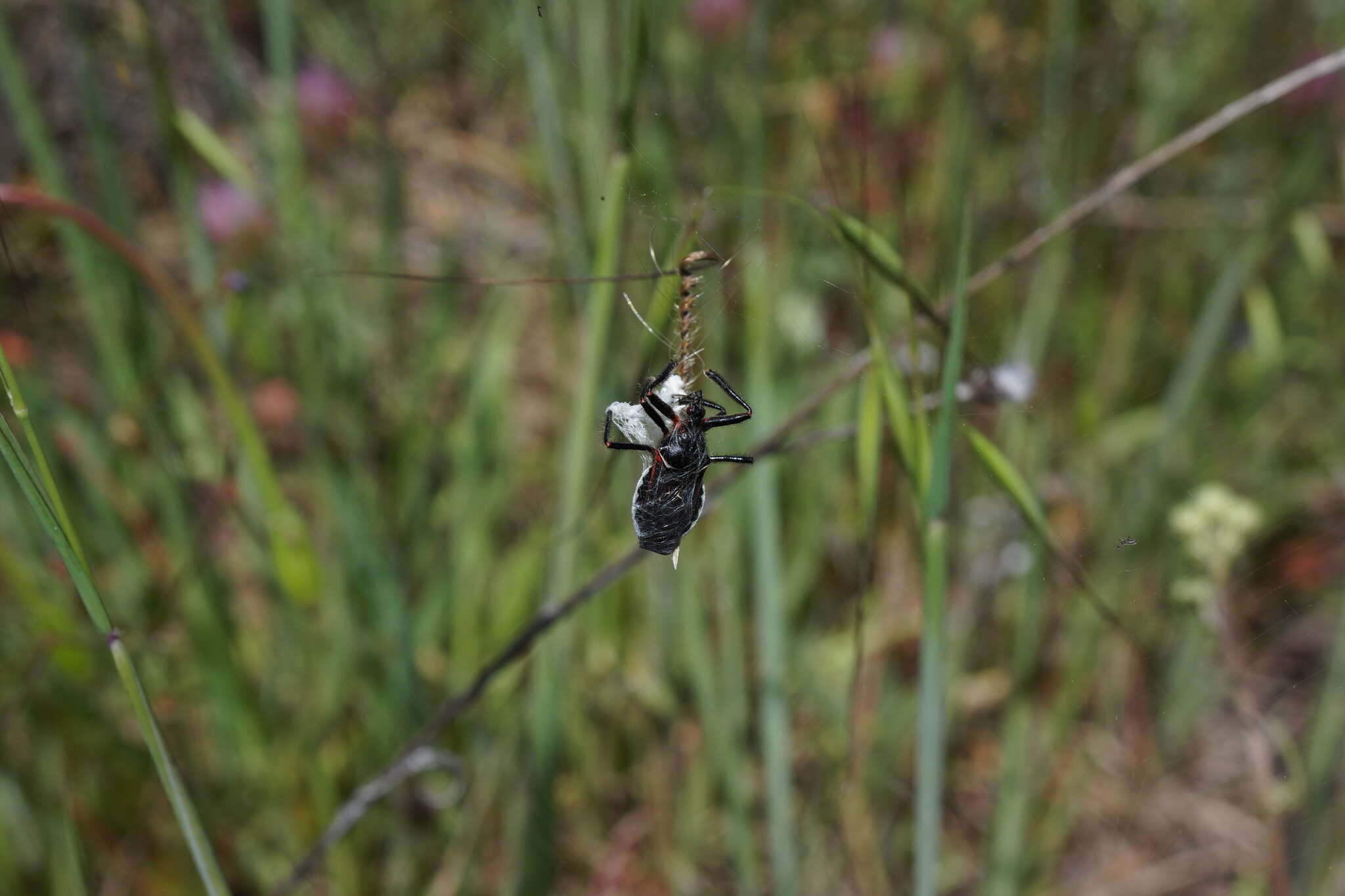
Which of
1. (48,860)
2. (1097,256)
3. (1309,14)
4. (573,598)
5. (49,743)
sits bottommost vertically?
(573,598)

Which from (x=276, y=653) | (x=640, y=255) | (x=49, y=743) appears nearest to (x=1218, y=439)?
(x=640, y=255)

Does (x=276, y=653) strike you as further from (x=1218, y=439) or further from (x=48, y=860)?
(x=1218, y=439)

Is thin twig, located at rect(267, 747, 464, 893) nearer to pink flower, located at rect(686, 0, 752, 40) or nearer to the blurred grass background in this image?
the blurred grass background

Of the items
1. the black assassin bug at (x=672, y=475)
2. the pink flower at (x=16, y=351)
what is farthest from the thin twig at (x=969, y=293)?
the pink flower at (x=16, y=351)

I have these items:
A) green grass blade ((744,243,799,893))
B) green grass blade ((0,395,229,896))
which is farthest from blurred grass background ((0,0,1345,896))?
green grass blade ((0,395,229,896))

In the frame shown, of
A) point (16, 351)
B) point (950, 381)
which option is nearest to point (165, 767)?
point (950, 381)

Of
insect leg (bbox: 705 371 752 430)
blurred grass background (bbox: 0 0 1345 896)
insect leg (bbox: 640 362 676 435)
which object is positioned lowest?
insect leg (bbox: 640 362 676 435)

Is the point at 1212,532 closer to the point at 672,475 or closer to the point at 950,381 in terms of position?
the point at 950,381
